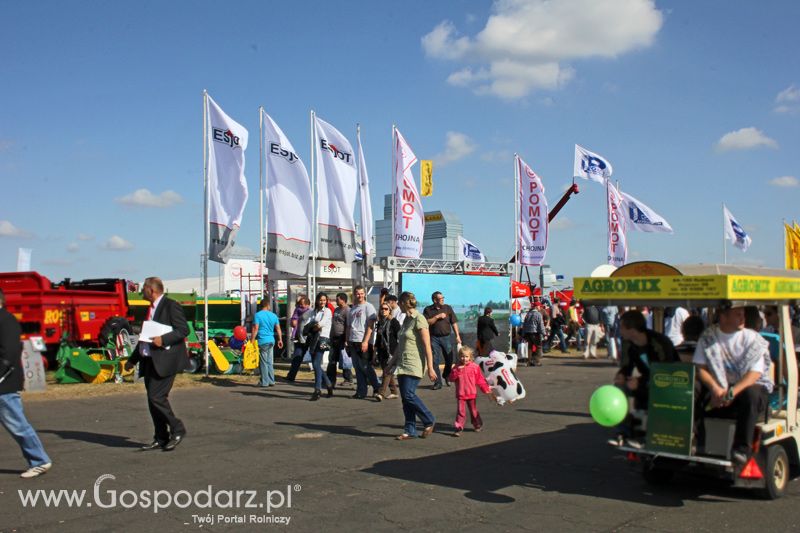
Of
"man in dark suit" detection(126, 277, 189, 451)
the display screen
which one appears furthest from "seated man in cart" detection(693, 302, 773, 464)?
the display screen

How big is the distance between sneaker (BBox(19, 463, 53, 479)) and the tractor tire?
35.6 ft

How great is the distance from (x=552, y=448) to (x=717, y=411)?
2764 millimetres

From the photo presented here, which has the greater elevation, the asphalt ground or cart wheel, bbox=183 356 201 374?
cart wheel, bbox=183 356 201 374

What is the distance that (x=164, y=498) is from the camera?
21.2 feet

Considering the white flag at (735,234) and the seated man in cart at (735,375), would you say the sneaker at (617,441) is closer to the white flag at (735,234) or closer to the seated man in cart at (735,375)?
the seated man in cart at (735,375)

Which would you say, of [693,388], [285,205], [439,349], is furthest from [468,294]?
[693,388]

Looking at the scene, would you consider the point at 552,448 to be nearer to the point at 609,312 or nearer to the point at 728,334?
the point at 609,312

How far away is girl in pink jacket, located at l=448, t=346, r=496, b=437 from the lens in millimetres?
9656

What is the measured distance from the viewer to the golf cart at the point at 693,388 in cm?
601

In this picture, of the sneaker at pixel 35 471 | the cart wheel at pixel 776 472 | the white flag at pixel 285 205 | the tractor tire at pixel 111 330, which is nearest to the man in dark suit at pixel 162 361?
the sneaker at pixel 35 471

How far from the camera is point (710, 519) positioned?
5816 mm

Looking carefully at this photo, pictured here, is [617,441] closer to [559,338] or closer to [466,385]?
[466,385]

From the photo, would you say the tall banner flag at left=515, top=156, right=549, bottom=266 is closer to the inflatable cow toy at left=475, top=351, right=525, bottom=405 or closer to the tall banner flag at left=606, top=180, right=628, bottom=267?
the tall banner flag at left=606, top=180, right=628, bottom=267

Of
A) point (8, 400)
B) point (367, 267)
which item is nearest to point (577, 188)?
point (367, 267)
